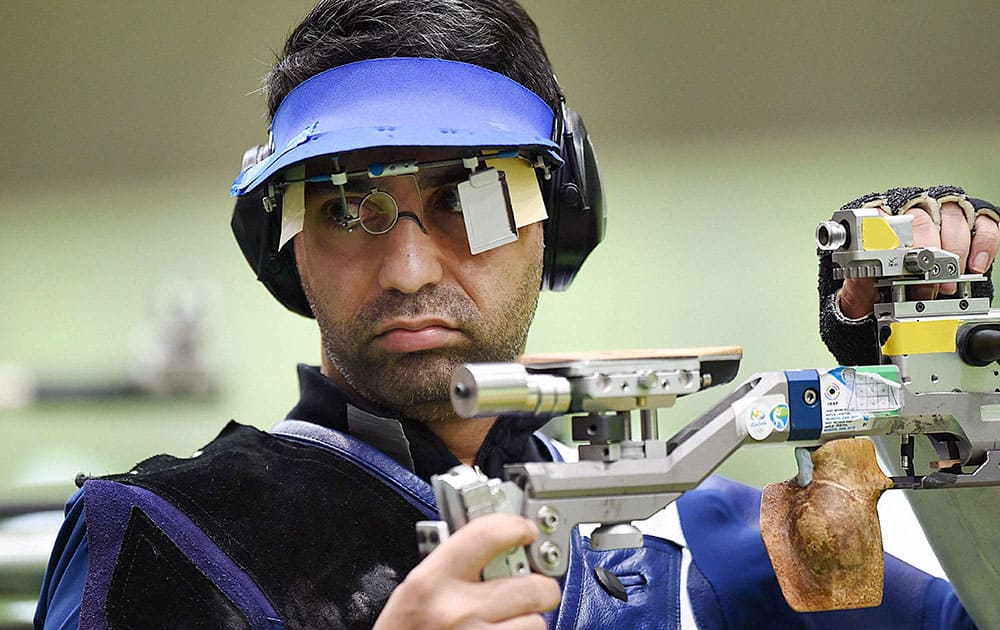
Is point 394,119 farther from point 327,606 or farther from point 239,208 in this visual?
point 327,606

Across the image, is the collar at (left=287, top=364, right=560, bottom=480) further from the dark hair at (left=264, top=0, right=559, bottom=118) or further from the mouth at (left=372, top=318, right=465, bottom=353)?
the dark hair at (left=264, top=0, right=559, bottom=118)

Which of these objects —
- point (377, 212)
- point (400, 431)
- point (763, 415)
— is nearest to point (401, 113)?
point (377, 212)

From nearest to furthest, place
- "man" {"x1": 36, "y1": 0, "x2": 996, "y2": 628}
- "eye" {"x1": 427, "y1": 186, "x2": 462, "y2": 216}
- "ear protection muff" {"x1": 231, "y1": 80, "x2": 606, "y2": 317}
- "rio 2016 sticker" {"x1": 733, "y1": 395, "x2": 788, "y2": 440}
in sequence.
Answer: "rio 2016 sticker" {"x1": 733, "y1": 395, "x2": 788, "y2": 440}, "man" {"x1": 36, "y1": 0, "x2": 996, "y2": 628}, "eye" {"x1": 427, "y1": 186, "x2": 462, "y2": 216}, "ear protection muff" {"x1": 231, "y1": 80, "x2": 606, "y2": 317}

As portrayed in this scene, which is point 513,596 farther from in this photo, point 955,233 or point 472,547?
point 955,233

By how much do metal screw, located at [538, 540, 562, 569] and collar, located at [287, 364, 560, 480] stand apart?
395 millimetres

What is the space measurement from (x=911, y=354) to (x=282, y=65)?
2.47ft

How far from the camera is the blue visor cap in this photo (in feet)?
3.92

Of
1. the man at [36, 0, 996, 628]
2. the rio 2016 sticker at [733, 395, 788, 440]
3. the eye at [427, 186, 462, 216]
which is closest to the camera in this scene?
the rio 2016 sticker at [733, 395, 788, 440]

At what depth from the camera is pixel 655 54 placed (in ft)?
8.77

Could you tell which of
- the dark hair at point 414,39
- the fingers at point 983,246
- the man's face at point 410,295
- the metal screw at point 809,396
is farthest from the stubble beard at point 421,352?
the fingers at point 983,246

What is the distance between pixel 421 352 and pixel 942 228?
1.79ft

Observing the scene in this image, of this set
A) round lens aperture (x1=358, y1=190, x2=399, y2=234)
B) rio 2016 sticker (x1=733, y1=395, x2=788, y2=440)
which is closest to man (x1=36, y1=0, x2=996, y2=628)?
round lens aperture (x1=358, y1=190, x2=399, y2=234)

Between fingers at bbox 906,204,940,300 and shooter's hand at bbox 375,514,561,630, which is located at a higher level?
fingers at bbox 906,204,940,300

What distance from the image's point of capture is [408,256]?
1.21 metres
